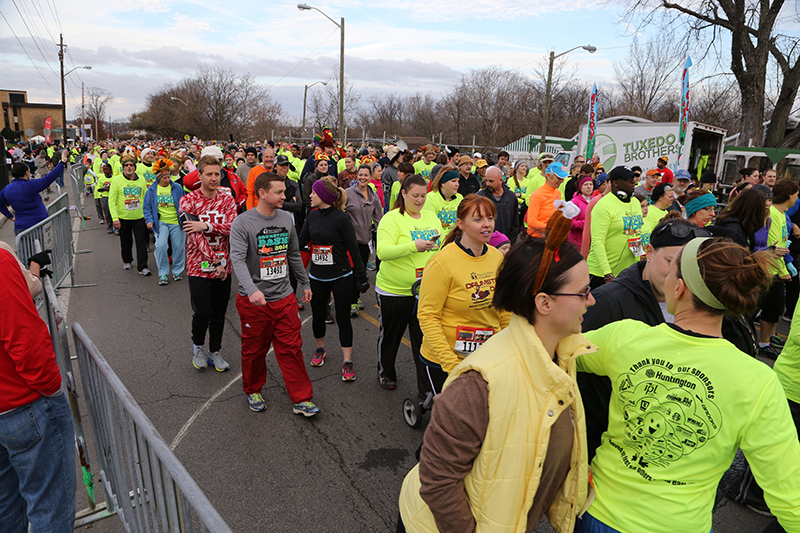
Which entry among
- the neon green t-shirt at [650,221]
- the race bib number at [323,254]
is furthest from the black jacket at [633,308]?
the race bib number at [323,254]

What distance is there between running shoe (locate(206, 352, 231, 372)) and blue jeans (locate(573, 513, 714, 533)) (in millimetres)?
4381

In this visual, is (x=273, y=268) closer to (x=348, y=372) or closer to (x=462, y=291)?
(x=348, y=372)

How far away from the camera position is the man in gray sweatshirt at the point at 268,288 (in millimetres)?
4262

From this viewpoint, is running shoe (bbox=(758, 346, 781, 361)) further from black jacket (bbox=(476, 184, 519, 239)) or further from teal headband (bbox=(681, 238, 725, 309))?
teal headband (bbox=(681, 238, 725, 309))

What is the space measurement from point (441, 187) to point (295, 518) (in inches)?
167

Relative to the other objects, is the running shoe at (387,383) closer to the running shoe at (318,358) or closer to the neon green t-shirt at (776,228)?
the running shoe at (318,358)

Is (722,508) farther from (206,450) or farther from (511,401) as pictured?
(206,450)

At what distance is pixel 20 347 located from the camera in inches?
87.8

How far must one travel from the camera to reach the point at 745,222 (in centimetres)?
498

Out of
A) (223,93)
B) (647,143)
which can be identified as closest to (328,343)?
(647,143)

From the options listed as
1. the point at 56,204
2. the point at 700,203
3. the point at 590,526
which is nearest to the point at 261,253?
the point at 590,526

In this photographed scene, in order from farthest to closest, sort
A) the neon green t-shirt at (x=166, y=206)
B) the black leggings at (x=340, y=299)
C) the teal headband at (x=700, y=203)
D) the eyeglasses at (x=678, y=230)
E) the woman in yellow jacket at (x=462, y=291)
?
the neon green t-shirt at (x=166, y=206) → the black leggings at (x=340, y=299) → the teal headband at (x=700, y=203) → the woman in yellow jacket at (x=462, y=291) → the eyeglasses at (x=678, y=230)

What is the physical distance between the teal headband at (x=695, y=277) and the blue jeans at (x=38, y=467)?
2.91 meters

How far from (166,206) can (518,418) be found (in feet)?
27.0
